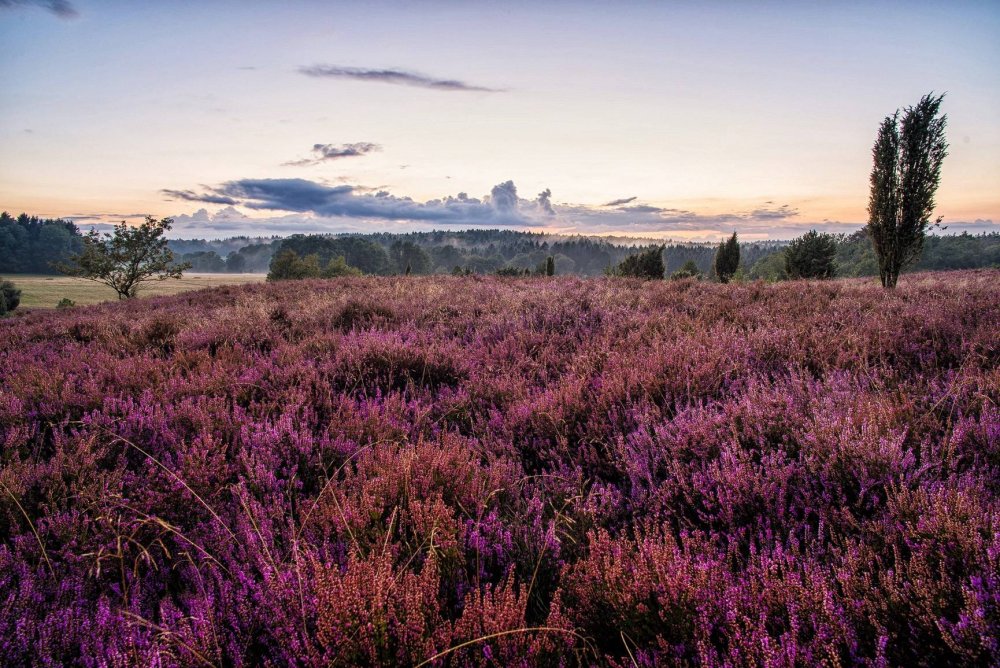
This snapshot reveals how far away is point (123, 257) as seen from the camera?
132ft

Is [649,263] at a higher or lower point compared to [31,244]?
lower

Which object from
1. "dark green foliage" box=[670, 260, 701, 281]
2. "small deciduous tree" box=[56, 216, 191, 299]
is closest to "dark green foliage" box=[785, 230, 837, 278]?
"dark green foliage" box=[670, 260, 701, 281]

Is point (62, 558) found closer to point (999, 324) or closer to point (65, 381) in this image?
point (65, 381)

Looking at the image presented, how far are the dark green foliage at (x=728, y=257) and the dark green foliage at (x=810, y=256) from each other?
4040 mm

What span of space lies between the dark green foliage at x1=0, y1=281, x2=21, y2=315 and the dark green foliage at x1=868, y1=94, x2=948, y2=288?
2778 inches

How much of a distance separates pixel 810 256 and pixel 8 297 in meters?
80.4

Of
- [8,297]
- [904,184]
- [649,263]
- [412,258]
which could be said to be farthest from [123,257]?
[412,258]

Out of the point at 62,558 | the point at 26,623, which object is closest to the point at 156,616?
the point at 26,623

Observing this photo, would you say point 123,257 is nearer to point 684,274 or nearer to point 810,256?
point 684,274

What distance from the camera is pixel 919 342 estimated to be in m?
3.99

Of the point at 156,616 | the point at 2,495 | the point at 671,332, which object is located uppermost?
the point at 671,332

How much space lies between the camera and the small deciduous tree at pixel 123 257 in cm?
3903

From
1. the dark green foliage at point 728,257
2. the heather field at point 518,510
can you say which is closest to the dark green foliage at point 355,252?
the dark green foliage at point 728,257

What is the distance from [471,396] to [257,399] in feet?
5.56
